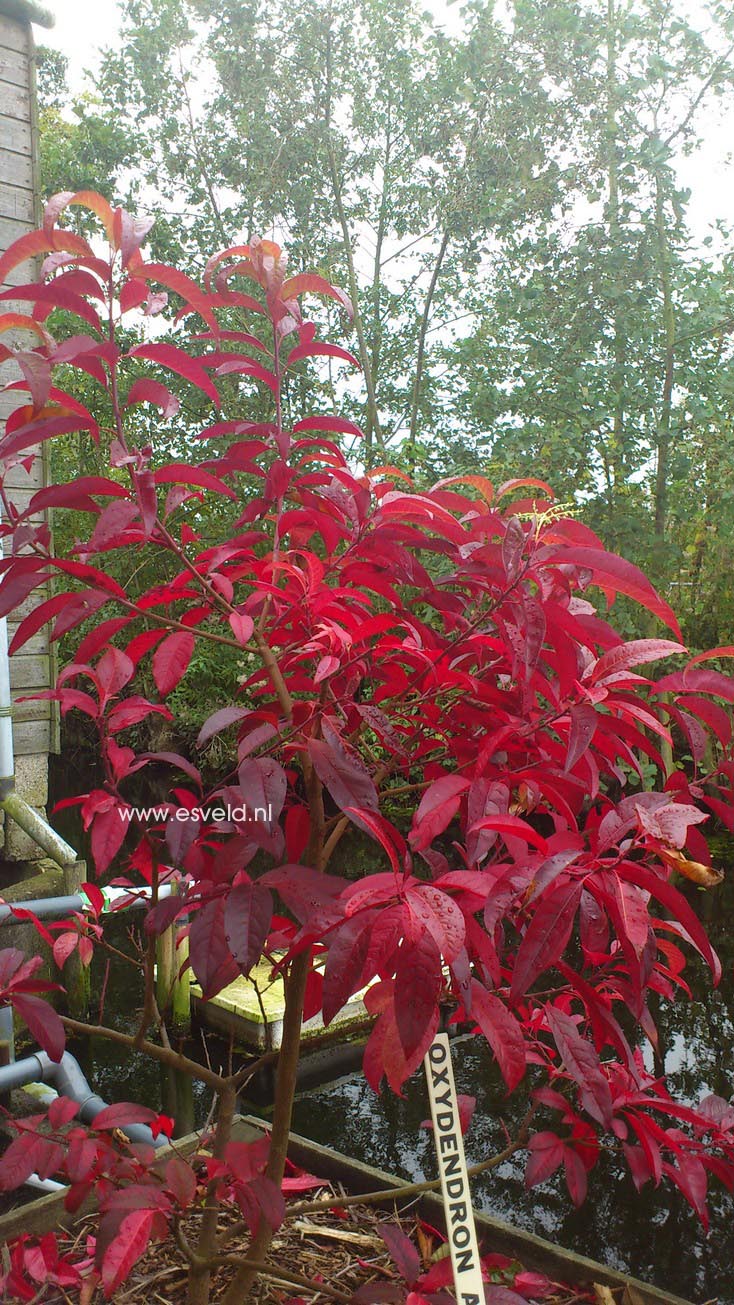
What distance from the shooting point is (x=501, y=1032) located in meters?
0.62

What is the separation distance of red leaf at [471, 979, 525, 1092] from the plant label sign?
4.0 inches

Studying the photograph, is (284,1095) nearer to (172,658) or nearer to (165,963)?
(172,658)

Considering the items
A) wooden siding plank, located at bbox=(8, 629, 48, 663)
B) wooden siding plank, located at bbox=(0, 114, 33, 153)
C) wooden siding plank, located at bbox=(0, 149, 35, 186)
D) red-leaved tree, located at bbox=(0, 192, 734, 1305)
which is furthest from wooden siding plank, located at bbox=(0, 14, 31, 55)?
red-leaved tree, located at bbox=(0, 192, 734, 1305)

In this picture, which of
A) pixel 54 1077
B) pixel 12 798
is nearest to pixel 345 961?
pixel 54 1077

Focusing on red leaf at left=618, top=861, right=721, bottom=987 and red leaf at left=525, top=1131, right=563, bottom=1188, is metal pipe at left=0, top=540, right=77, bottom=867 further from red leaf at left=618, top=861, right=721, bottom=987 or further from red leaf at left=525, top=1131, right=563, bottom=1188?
red leaf at left=618, top=861, right=721, bottom=987

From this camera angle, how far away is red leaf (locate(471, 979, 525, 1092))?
0.60 metres

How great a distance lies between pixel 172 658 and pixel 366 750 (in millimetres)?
240

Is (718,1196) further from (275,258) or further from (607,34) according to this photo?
(607,34)

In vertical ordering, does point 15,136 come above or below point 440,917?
above

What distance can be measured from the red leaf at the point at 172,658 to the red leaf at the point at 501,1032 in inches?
14.0

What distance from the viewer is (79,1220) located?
118 cm

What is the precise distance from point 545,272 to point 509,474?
1.03m

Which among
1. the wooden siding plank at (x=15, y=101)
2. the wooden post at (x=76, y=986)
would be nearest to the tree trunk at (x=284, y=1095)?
the wooden post at (x=76, y=986)

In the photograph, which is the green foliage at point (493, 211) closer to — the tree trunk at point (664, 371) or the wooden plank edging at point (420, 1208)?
the tree trunk at point (664, 371)
